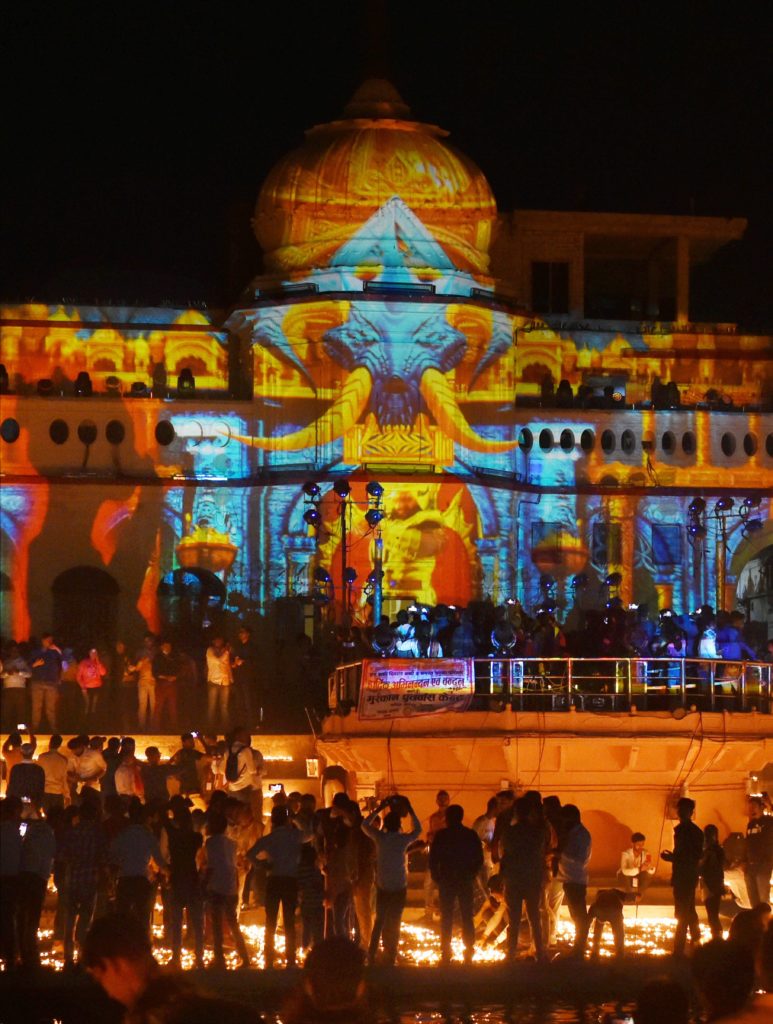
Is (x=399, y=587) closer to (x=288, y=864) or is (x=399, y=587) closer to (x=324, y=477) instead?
(x=324, y=477)

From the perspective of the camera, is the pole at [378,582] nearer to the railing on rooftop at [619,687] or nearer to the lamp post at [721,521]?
the lamp post at [721,521]

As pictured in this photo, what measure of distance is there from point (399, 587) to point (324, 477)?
261 cm

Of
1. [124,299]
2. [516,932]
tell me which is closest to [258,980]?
[516,932]

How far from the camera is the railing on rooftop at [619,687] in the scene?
98.7 ft

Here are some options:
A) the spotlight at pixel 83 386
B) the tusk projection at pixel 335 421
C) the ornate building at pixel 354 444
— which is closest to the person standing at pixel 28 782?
the ornate building at pixel 354 444

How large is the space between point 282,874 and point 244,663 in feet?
44.5

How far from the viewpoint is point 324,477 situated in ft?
144

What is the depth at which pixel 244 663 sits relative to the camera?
1389 inches

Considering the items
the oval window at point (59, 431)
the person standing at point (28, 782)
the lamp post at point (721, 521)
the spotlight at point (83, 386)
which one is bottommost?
the person standing at point (28, 782)

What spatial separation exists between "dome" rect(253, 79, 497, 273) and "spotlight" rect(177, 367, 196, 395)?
2791 mm

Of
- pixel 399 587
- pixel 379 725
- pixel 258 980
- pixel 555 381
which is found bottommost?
pixel 258 980

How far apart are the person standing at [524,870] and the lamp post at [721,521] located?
20236 millimetres

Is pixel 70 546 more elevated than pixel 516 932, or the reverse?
pixel 70 546

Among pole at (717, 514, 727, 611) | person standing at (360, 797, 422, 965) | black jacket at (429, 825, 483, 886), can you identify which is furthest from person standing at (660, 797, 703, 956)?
pole at (717, 514, 727, 611)
